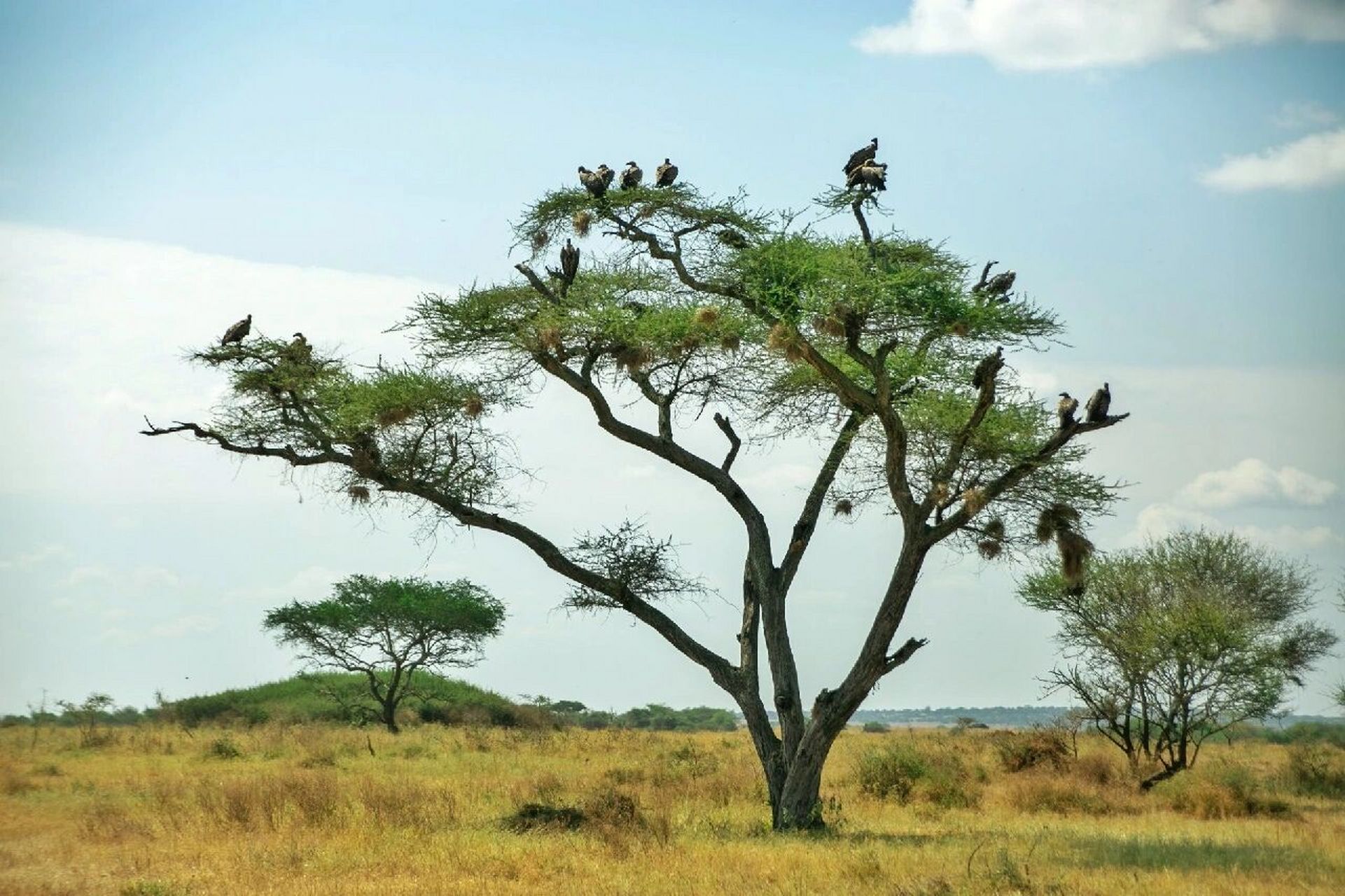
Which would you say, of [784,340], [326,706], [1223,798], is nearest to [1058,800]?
[1223,798]

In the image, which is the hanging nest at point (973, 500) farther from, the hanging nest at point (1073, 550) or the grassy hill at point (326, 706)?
the grassy hill at point (326, 706)

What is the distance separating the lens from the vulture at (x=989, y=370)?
539 inches

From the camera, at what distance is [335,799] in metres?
16.4

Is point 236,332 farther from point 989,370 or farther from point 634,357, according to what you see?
point 989,370

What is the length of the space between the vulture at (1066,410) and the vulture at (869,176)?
3438mm

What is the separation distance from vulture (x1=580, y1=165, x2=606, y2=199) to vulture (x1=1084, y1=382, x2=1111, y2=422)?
6607 mm

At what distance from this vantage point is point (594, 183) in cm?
1698

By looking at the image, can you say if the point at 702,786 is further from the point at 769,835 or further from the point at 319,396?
the point at 319,396

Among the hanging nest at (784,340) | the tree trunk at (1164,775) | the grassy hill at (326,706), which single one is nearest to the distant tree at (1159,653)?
the tree trunk at (1164,775)

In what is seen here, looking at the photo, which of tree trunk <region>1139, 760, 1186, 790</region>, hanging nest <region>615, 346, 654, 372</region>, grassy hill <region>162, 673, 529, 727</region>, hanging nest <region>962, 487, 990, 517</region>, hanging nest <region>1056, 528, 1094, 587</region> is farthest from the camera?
grassy hill <region>162, 673, 529, 727</region>

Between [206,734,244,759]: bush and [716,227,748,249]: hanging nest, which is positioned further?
[206,734,244,759]: bush

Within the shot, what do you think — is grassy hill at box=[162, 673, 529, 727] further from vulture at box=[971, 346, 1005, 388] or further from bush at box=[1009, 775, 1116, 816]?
vulture at box=[971, 346, 1005, 388]

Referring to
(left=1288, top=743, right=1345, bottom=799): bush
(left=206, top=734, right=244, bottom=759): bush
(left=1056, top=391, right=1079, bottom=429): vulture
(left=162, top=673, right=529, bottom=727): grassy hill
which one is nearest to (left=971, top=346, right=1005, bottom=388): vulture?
(left=1056, top=391, right=1079, bottom=429): vulture

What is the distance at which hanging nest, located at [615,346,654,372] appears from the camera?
52.7 feet
